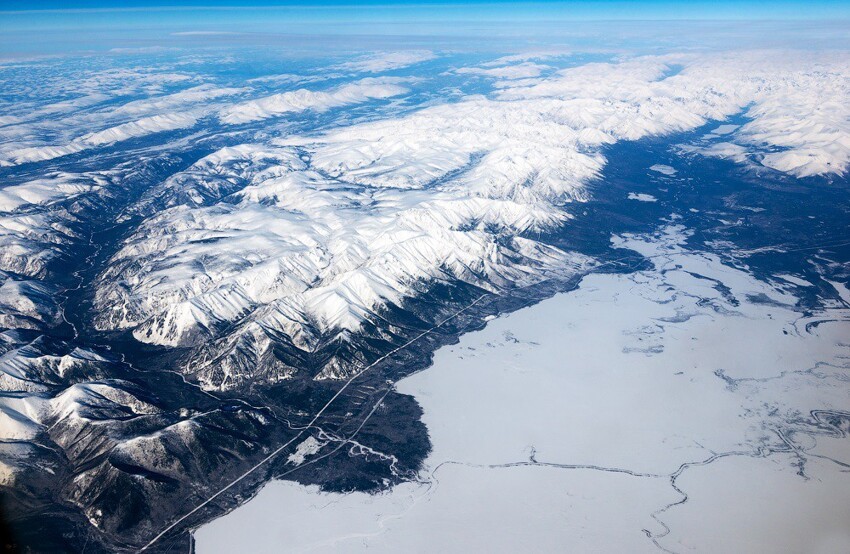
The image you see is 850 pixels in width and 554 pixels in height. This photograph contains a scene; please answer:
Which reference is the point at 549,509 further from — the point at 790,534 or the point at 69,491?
the point at 69,491

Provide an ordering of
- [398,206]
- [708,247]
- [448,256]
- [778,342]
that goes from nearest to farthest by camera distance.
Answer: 1. [778,342]
2. [448,256]
3. [708,247]
4. [398,206]

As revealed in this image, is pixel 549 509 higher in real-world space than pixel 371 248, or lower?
lower

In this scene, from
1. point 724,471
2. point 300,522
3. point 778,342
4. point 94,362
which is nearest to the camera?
point 300,522

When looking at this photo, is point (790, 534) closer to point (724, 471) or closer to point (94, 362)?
point (724, 471)

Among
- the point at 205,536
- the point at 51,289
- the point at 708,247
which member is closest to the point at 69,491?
the point at 205,536

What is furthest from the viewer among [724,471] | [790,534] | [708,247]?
[708,247]

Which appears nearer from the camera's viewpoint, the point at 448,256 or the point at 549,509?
the point at 549,509

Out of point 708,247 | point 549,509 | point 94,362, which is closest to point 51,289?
point 94,362
